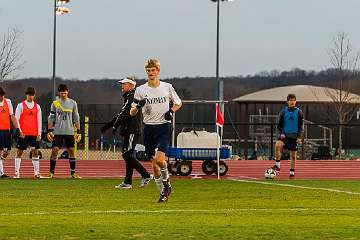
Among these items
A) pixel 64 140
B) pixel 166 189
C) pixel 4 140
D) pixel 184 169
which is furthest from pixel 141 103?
pixel 184 169

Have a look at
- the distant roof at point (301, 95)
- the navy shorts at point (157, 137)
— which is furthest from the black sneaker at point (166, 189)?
the distant roof at point (301, 95)

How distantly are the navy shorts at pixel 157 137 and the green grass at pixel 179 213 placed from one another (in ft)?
2.56

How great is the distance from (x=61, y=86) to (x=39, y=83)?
37.8m

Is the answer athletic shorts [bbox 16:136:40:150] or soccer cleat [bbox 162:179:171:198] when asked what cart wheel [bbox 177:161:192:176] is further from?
soccer cleat [bbox 162:179:171:198]

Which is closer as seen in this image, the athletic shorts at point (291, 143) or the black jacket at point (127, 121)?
the black jacket at point (127, 121)

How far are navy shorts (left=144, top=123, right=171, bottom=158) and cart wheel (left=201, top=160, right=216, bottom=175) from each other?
882 centimetres

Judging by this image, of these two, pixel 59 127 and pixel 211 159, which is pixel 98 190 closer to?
pixel 59 127

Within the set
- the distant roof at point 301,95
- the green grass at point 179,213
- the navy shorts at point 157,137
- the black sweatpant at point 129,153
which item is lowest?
the green grass at point 179,213

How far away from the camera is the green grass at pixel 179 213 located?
31.9ft

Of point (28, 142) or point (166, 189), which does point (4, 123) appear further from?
point (166, 189)

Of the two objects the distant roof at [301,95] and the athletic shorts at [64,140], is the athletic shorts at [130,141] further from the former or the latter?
the distant roof at [301,95]

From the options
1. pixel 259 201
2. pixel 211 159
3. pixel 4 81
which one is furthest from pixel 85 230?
pixel 4 81

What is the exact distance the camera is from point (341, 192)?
16750 millimetres

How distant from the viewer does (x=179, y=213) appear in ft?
39.4
